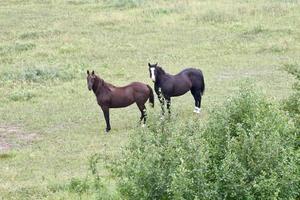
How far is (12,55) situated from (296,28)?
11944 mm

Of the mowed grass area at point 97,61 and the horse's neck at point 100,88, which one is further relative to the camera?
the horse's neck at point 100,88

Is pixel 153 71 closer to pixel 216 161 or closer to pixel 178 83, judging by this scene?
pixel 178 83

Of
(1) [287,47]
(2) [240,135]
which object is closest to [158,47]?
(1) [287,47]

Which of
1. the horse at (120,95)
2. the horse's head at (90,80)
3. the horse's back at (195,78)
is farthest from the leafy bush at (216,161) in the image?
the horse's back at (195,78)

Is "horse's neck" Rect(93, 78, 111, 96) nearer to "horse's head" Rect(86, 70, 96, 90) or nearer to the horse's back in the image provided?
"horse's head" Rect(86, 70, 96, 90)

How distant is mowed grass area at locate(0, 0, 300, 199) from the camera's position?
1607 centimetres

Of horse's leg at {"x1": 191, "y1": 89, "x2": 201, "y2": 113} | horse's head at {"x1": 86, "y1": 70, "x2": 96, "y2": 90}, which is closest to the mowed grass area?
horse's leg at {"x1": 191, "y1": 89, "x2": 201, "y2": 113}

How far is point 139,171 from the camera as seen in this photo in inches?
357

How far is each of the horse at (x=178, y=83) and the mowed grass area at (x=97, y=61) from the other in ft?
1.91

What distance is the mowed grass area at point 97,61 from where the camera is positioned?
1607cm

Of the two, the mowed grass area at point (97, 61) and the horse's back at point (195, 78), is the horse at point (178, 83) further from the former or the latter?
the mowed grass area at point (97, 61)

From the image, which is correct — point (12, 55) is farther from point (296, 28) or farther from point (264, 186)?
point (264, 186)

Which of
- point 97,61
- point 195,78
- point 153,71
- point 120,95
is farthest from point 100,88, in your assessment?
point 97,61

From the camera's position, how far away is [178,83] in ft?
61.3
